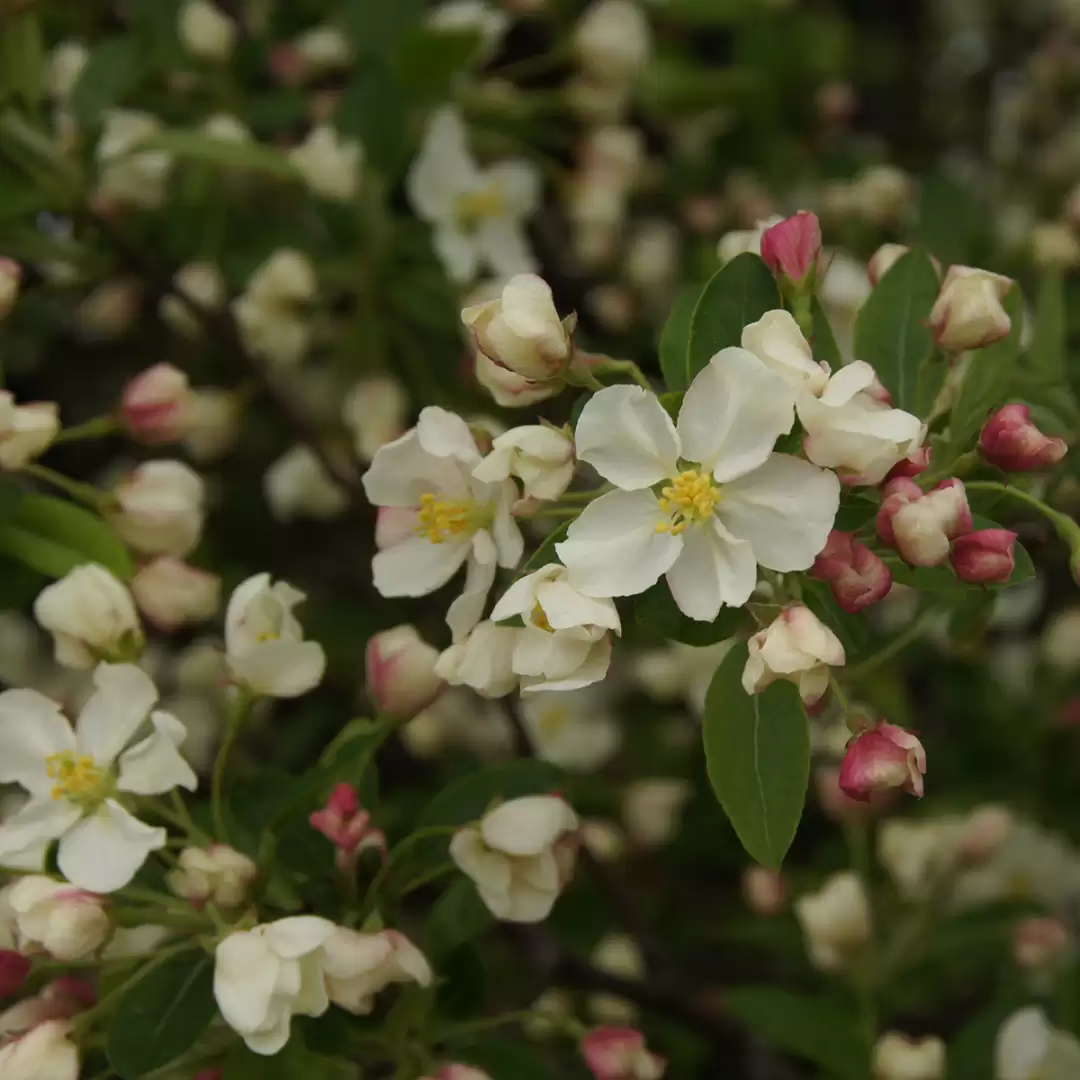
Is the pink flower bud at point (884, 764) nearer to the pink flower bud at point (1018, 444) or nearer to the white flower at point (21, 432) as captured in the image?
the pink flower bud at point (1018, 444)

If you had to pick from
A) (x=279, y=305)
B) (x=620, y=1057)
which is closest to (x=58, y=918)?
(x=620, y=1057)

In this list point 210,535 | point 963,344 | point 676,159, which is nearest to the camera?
point 963,344

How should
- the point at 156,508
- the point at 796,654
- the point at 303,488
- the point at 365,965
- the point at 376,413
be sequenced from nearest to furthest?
the point at 796,654 < the point at 365,965 < the point at 156,508 < the point at 376,413 < the point at 303,488

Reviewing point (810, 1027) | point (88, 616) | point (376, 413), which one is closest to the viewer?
point (88, 616)

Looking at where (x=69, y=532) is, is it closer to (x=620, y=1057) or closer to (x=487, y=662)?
(x=487, y=662)

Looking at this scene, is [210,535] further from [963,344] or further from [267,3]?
[963,344]

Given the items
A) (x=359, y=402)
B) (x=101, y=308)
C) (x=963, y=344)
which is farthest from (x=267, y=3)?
(x=963, y=344)
